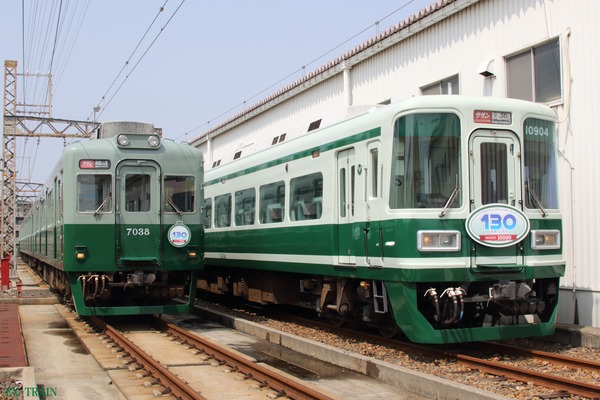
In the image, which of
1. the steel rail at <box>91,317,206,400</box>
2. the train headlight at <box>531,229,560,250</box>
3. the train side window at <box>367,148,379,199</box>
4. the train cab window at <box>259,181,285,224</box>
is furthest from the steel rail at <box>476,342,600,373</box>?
the train cab window at <box>259,181,285,224</box>

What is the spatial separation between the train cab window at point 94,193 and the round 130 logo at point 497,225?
644cm

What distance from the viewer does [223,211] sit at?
15.7m

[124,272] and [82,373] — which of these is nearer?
[82,373]

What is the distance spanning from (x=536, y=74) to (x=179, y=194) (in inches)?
256

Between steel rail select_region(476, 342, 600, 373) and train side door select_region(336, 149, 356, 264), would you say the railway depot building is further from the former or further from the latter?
steel rail select_region(476, 342, 600, 373)

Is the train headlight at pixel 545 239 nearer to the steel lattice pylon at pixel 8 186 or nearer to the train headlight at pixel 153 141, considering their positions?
the train headlight at pixel 153 141

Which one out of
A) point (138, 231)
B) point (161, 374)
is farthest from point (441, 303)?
point (138, 231)

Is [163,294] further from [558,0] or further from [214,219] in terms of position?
[558,0]

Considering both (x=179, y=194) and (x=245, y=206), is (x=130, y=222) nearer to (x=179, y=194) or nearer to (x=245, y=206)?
(x=179, y=194)

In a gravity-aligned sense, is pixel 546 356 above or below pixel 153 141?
below

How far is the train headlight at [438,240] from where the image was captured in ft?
26.3

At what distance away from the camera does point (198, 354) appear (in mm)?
9594

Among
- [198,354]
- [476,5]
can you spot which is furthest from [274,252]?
[476,5]

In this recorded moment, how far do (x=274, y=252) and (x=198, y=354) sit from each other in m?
3.05
